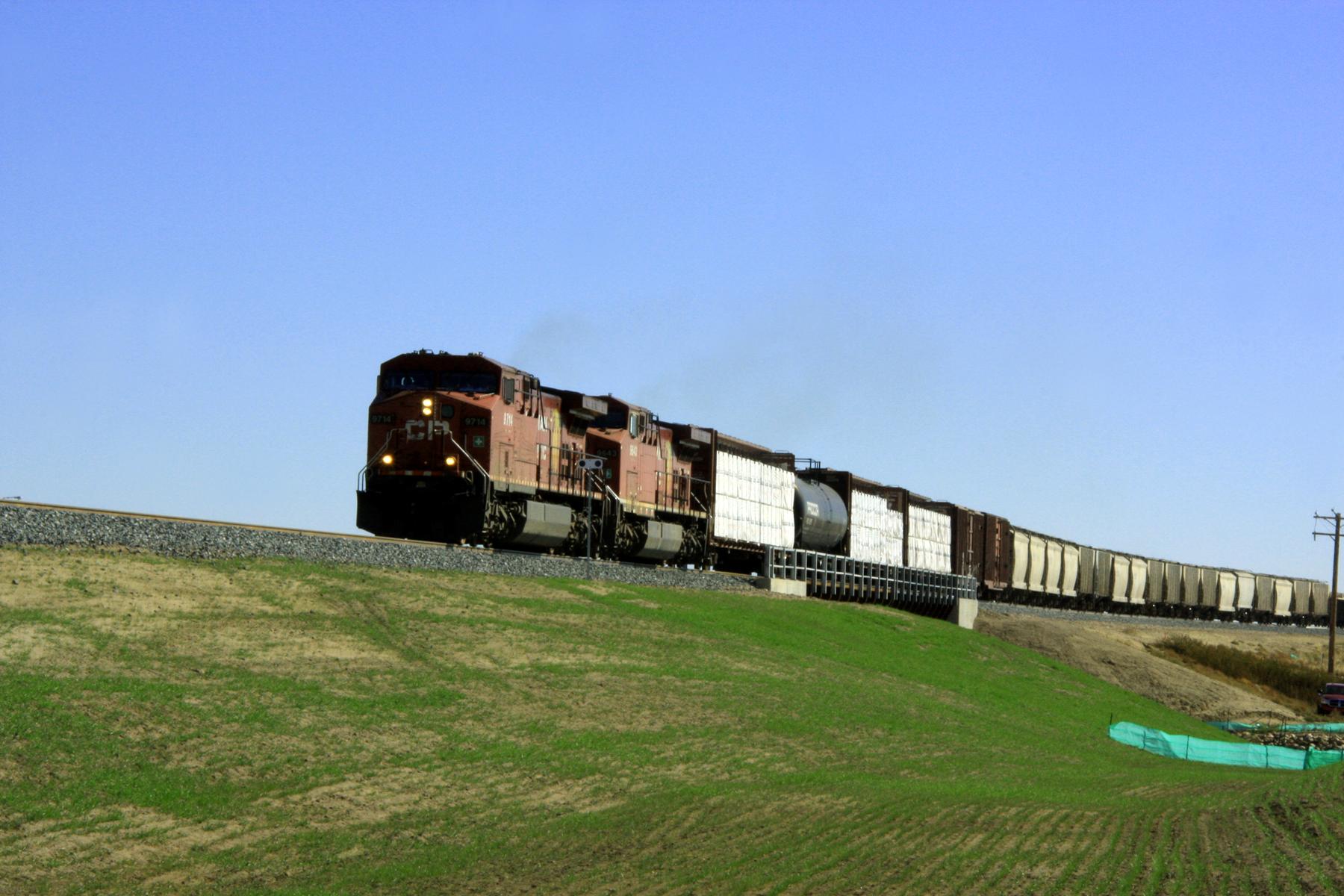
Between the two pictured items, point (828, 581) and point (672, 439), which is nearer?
point (672, 439)

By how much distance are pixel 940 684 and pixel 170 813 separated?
994 inches

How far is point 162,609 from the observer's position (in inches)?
883

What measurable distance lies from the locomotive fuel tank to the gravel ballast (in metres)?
15.5

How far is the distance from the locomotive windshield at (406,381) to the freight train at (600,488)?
39 millimetres

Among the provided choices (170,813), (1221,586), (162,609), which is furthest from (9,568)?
(1221,586)

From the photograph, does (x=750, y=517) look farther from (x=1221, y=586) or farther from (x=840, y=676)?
(x=1221, y=586)

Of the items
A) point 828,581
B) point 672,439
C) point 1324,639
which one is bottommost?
point 1324,639

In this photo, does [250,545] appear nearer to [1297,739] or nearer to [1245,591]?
[1297,739]

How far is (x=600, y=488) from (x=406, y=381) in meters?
6.83

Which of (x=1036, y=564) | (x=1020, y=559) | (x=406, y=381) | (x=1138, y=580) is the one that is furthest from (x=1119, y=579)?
(x=406, y=381)

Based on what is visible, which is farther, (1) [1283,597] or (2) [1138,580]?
(1) [1283,597]

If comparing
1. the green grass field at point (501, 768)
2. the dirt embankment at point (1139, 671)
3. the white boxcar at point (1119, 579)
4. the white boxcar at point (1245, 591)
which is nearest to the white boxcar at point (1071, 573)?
the white boxcar at point (1119, 579)

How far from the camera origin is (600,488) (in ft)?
131

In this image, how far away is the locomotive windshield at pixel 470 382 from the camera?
116 ft
